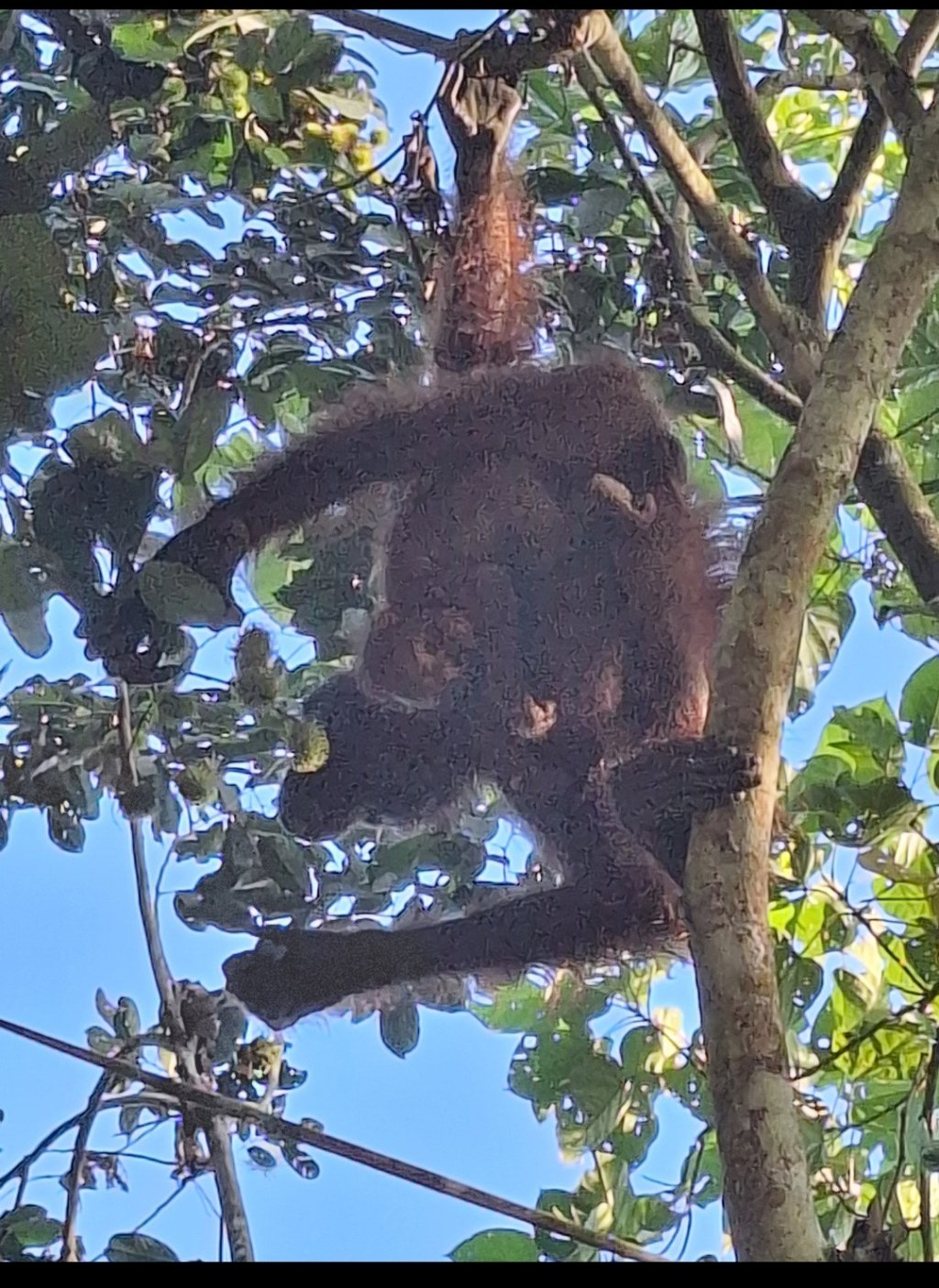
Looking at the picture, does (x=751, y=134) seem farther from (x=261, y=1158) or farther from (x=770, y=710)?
(x=261, y=1158)

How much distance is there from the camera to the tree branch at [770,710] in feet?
2.19

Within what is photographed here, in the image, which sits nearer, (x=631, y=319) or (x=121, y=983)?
(x=121, y=983)

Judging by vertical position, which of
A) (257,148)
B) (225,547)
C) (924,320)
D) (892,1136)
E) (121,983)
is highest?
(257,148)

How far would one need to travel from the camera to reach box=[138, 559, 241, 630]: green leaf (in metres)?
0.90

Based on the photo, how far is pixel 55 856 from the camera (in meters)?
0.98

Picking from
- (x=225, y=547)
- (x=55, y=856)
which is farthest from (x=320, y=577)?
(x=55, y=856)

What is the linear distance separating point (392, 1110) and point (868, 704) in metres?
0.38

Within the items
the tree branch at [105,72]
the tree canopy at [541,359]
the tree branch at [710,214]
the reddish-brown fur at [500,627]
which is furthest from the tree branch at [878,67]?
the tree branch at [105,72]

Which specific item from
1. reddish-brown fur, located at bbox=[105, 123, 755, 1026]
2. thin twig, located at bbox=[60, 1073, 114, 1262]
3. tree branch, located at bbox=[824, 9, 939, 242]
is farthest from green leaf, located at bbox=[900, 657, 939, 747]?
thin twig, located at bbox=[60, 1073, 114, 1262]

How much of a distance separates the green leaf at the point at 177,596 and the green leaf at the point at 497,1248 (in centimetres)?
38

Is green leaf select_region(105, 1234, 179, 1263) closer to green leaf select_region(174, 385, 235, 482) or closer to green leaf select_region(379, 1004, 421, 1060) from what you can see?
green leaf select_region(379, 1004, 421, 1060)

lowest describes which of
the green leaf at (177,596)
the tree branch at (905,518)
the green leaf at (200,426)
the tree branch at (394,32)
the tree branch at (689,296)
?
the green leaf at (177,596)

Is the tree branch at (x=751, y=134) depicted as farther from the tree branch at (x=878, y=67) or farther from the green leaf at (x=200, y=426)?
the green leaf at (x=200, y=426)
